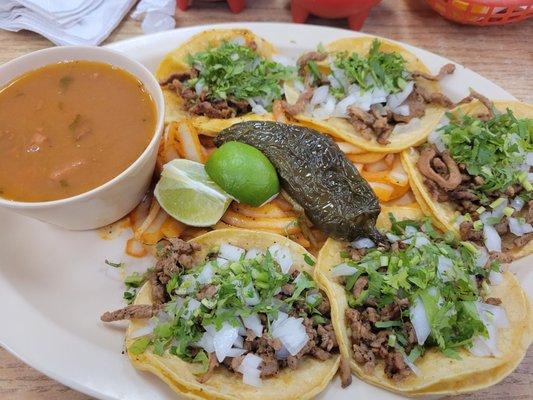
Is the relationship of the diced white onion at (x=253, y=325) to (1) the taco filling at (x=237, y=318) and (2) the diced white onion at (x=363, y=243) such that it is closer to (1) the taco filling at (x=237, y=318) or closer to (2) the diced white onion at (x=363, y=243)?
(1) the taco filling at (x=237, y=318)

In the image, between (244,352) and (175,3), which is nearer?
(244,352)

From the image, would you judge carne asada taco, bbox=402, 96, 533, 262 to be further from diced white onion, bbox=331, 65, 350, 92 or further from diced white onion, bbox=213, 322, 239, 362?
diced white onion, bbox=213, 322, 239, 362

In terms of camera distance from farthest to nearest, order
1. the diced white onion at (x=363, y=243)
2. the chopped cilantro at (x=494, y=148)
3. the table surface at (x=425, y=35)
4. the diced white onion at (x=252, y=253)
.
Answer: the table surface at (x=425, y=35) < the chopped cilantro at (x=494, y=148) < the diced white onion at (x=363, y=243) < the diced white onion at (x=252, y=253)

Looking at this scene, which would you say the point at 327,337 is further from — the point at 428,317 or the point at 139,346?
the point at 139,346

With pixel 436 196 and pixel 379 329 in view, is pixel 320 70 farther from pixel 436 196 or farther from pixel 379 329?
pixel 379 329

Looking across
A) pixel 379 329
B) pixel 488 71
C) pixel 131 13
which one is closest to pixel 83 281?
pixel 379 329

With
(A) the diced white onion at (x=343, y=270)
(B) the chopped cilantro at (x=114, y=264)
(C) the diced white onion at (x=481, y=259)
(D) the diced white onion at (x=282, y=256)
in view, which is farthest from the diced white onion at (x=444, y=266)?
(B) the chopped cilantro at (x=114, y=264)

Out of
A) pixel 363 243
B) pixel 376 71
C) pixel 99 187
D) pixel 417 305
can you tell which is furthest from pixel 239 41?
pixel 417 305
